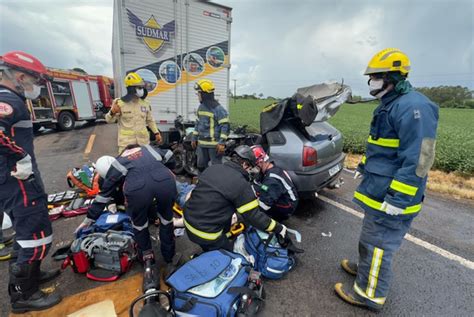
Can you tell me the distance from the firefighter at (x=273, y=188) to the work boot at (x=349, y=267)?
78 cm

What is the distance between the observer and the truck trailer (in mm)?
4508

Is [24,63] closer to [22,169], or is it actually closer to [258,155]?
[22,169]

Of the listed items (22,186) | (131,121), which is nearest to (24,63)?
(22,186)

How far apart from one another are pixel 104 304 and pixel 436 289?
10.0 ft

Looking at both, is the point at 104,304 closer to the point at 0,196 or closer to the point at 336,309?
the point at 0,196

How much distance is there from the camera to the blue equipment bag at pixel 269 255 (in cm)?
238

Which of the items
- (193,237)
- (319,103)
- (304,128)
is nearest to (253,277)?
(193,237)

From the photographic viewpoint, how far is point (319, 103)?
372 centimetres

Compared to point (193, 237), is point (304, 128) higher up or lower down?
higher up

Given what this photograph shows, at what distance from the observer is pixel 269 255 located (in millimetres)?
2406

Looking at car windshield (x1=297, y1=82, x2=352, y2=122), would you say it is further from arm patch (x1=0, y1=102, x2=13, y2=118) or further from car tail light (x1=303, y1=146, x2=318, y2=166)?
arm patch (x1=0, y1=102, x2=13, y2=118)

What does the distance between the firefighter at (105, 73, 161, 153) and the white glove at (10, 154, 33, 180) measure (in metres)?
2.20

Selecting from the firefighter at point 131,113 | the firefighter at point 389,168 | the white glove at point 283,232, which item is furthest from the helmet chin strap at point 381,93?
the firefighter at point 131,113

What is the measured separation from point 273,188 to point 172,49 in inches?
154
